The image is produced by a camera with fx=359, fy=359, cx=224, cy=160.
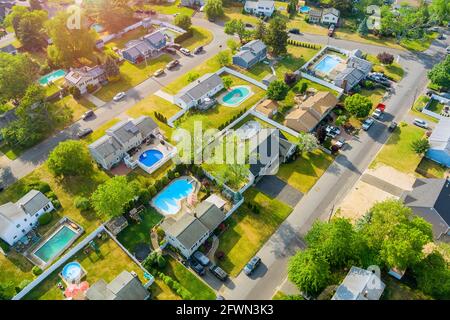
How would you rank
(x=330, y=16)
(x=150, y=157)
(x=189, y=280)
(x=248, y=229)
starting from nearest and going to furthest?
(x=189, y=280) → (x=248, y=229) → (x=150, y=157) → (x=330, y=16)

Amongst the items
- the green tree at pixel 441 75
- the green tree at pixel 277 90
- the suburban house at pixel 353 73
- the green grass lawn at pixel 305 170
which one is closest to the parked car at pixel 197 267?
the green grass lawn at pixel 305 170

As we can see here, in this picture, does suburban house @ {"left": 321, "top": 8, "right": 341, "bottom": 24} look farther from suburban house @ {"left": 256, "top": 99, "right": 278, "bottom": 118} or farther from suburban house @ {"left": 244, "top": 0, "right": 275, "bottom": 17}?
suburban house @ {"left": 256, "top": 99, "right": 278, "bottom": 118}

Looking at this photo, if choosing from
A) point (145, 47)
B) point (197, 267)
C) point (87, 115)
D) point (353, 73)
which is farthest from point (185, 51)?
point (197, 267)

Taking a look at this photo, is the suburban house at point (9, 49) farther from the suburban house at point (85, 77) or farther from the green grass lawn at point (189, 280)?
the green grass lawn at point (189, 280)

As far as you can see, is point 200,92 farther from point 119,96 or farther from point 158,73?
point 119,96

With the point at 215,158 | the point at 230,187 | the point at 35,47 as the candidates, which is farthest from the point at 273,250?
the point at 35,47

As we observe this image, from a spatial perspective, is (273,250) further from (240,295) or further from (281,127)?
(281,127)
